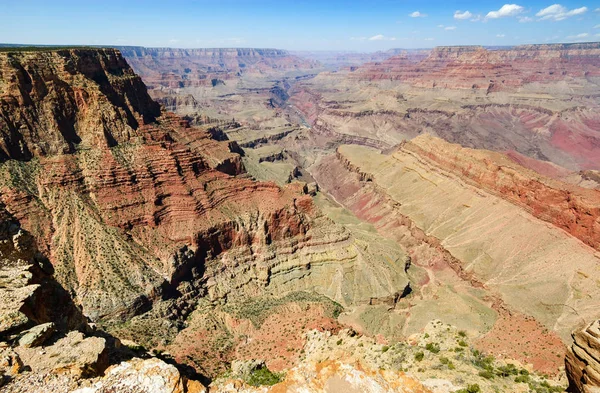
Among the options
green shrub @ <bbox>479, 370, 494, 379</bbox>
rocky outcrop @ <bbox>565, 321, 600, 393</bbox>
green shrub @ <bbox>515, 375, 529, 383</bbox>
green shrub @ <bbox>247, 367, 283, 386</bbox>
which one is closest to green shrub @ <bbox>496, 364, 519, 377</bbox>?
green shrub @ <bbox>515, 375, 529, 383</bbox>

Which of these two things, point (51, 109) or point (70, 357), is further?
point (51, 109)

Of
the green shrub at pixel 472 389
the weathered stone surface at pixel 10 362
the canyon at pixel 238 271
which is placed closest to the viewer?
the weathered stone surface at pixel 10 362

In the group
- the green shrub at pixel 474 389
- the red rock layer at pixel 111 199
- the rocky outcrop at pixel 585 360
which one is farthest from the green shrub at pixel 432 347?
the red rock layer at pixel 111 199

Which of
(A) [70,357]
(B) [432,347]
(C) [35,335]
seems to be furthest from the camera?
(B) [432,347]

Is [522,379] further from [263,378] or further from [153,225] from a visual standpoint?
[153,225]

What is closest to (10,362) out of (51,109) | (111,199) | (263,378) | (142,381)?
(142,381)

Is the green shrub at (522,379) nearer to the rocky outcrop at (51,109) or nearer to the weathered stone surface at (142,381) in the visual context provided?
the weathered stone surface at (142,381)

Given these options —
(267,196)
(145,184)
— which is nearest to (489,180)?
(267,196)
